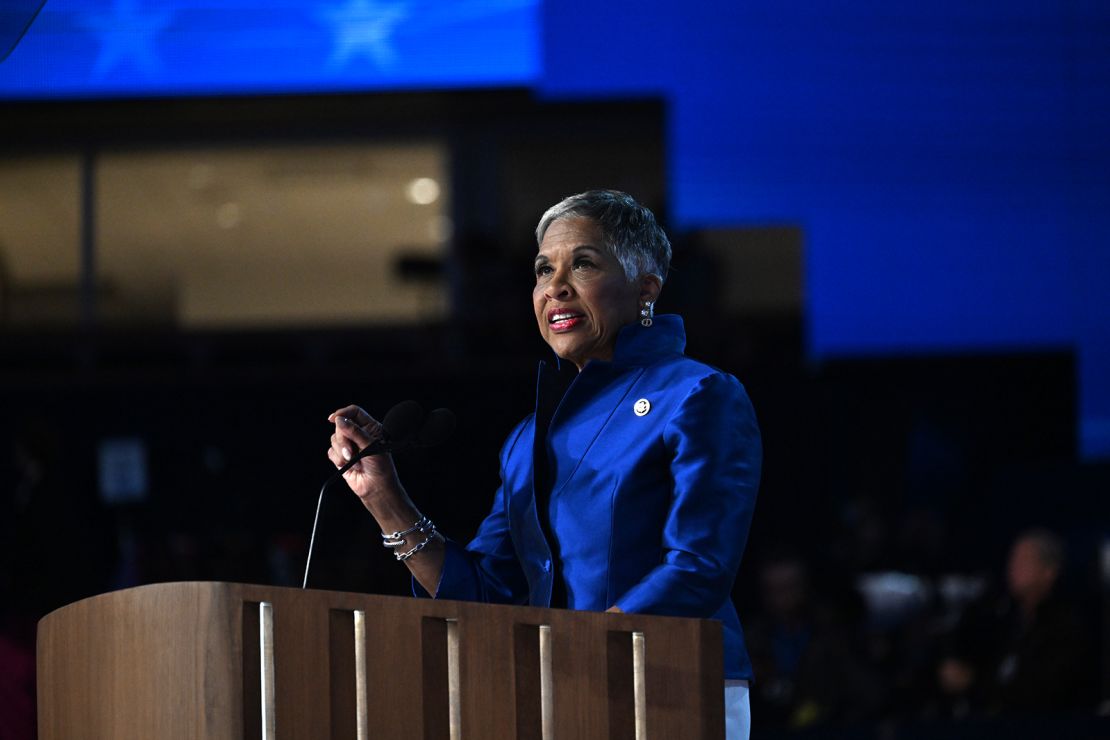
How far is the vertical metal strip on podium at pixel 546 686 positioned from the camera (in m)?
1.53

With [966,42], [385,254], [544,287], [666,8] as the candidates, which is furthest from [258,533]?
[544,287]

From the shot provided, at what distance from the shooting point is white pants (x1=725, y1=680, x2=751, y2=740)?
174 cm

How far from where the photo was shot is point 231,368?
269 inches

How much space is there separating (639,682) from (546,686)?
96 millimetres

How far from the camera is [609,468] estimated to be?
5.90 ft

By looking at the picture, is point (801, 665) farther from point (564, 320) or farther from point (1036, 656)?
point (564, 320)

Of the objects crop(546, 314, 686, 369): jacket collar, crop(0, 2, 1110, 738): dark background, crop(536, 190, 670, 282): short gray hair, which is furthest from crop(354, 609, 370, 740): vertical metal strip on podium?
crop(0, 2, 1110, 738): dark background

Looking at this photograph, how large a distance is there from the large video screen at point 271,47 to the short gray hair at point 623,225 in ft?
13.4

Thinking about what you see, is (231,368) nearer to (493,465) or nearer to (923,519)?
(493,465)

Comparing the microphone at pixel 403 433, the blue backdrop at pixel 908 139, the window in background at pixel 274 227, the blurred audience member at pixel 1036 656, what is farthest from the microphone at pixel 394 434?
the window in background at pixel 274 227

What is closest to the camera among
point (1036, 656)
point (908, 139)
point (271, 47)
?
point (1036, 656)

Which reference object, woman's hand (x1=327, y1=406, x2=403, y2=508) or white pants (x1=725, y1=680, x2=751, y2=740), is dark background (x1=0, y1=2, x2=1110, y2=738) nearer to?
woman's hand (x1=327, y1=406, x2=403, y2=508)

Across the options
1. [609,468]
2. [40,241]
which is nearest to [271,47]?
[40,241]

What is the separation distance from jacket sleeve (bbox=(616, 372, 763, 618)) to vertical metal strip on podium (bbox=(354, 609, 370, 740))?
26 cm
